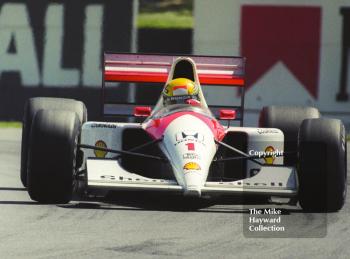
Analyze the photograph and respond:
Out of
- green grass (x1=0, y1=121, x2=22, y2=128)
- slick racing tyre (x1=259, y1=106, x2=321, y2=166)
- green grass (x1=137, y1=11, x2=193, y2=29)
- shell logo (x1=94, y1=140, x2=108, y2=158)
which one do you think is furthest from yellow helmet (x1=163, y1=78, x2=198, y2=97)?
green grass (x1=137, y1=11, x2=193, y2=29)

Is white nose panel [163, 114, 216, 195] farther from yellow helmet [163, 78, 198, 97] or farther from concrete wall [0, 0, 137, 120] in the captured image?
concrete wall [0, 0, 137, 120]

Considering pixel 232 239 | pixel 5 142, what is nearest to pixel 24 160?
pixel 232 239

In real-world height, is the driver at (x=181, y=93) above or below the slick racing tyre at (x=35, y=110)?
above

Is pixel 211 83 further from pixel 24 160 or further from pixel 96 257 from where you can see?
pixel 96 257

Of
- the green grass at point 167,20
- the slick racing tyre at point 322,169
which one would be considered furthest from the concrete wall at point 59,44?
the slick racing tyre at point 322,169

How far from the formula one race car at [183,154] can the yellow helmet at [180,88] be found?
1 centimetres

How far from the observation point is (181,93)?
42.1 ft

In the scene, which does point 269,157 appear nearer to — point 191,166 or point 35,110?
point 191,166

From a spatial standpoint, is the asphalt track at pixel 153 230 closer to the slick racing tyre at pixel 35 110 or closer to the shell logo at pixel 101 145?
the slick racing tyre at pixel 35 110

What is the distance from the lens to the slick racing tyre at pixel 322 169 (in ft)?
36.9

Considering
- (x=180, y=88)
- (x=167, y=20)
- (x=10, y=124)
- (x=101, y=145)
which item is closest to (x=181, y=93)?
(x=180, y=88)

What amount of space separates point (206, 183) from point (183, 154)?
42 centimetres

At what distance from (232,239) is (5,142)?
390 inches

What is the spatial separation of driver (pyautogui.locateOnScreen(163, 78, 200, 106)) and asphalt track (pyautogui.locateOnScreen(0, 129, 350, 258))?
3.35 ft
